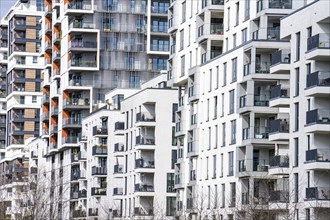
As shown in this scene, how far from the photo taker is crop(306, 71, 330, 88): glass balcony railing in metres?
81.7

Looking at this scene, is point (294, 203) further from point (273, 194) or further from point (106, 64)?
point (106, 64)

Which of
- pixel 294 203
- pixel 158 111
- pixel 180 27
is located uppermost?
pixel 180 27

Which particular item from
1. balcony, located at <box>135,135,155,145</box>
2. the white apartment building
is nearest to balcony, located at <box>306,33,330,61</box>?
the white apartment building

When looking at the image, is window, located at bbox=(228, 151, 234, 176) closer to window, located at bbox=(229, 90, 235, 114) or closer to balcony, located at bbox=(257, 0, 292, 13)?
window, located at bbox=(229, 90, 235, 114)

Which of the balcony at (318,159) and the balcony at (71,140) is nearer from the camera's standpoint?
the balcony at (318,159)

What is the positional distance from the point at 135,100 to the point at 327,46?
57.5m

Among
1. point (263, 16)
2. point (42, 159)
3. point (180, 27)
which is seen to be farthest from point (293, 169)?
point (42, 159)

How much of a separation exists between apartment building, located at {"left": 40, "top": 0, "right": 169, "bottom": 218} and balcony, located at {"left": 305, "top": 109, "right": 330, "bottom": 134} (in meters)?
82.6

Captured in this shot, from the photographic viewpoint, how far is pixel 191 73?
11394 centimetres

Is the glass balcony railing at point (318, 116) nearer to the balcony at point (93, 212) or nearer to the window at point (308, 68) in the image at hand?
the window at point (308, 68)

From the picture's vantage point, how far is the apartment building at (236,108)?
8888 centimetres

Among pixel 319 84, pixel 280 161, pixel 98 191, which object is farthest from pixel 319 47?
pixel 98 191

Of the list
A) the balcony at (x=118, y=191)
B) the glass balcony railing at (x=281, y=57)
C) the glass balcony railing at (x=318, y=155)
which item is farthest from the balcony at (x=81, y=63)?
the glass balcony railing at (x=318, y=155)

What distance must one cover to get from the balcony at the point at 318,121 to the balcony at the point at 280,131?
5.63 m
